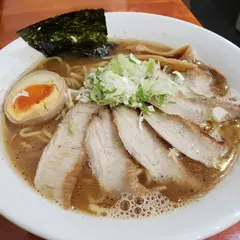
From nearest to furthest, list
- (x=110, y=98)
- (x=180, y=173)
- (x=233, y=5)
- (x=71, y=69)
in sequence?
(x=180, y=173) < (x=110, y=98) < (x=71, y=69) < (x=233, y=5)

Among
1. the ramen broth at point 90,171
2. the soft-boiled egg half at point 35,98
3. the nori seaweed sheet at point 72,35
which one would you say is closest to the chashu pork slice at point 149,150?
the ramen broth at point 90,171

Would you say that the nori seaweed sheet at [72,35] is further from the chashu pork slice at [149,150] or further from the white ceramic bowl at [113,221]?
the white ceramic bowl at [113,221]

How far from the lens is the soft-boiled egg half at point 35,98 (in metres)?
1.66

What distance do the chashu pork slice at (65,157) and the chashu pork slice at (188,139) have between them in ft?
0.94

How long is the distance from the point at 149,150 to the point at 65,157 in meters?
0.33

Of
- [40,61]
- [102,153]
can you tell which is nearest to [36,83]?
[40,61]

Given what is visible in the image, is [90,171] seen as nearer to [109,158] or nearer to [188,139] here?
[109,158]

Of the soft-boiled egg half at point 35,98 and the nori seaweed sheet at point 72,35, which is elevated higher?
the nori seaweed sheet at point 72,35

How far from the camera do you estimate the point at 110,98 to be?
163cm

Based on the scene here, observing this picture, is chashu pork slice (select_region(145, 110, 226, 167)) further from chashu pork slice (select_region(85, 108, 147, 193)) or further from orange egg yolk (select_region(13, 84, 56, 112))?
orange egg yolk (select_region(13, 84, 56, 112))

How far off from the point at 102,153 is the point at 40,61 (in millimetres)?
725

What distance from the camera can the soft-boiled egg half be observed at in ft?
5.44

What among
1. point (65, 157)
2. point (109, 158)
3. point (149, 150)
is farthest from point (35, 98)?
point (149, 150)

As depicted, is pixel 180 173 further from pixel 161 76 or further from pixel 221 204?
pixel 161 76
